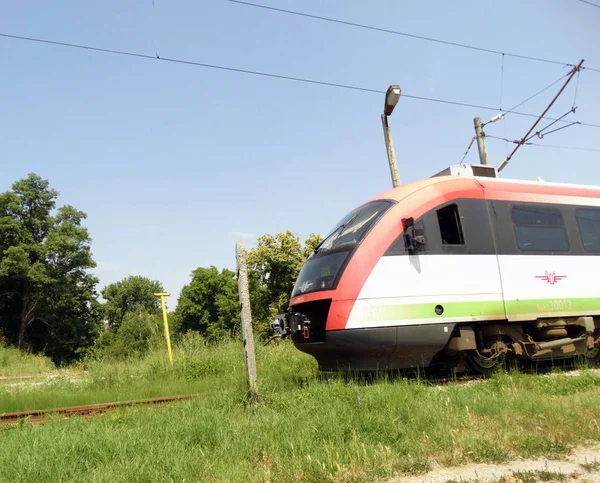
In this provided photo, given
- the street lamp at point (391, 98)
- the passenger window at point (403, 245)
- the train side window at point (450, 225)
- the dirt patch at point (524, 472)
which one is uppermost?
the street lamp at point (391, 98)

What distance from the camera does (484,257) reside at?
24.6ft

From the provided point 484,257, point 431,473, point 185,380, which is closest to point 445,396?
point 431,473

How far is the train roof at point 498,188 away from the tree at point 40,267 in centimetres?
3863

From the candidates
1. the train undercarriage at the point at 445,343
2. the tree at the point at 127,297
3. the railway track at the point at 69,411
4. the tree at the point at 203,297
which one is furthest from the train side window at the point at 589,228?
the tree at the point at 127,297

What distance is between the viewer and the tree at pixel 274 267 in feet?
112

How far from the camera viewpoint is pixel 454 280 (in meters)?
7.18

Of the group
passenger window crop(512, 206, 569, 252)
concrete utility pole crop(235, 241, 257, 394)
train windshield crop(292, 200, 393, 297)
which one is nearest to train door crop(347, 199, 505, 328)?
train windshield crop(292, 200, 393, 297)

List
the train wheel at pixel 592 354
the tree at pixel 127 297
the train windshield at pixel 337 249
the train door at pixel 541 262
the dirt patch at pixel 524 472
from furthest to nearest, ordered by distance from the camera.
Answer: the tree at pixel 127 297 < the train wheel at pixel 592 354 < the train door at pixel 541 262 < the train windshield at pixel 337 249 < the dirt patch at pixel 524 472

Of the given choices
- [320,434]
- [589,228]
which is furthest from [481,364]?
[320,434]

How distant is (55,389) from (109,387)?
115 centimetres

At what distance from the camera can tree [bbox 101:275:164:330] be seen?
79.7m

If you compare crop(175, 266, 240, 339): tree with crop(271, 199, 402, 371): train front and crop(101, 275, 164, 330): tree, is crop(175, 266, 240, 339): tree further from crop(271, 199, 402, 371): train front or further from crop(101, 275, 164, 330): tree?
crop(271, 199, 402, 371): train front

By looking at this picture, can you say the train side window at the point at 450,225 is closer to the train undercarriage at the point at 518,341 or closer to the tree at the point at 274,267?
the train undercarriage at the point at 518,341

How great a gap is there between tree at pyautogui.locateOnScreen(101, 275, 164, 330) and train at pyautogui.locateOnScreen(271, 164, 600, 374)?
7712 centimetres
